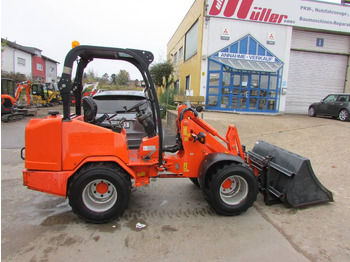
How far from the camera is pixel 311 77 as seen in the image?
17.1m

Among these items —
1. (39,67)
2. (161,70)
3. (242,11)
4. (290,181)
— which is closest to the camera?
(290,181)

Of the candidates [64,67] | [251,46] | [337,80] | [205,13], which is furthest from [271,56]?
[64,67]

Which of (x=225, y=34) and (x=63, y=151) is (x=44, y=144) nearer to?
(x=63, y=151)

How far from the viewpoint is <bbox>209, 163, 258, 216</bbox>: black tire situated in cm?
343

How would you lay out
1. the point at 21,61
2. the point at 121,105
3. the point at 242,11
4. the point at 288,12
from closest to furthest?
the point at 121,105
the point at 242,11
the point at 288,12
the point at 21,61

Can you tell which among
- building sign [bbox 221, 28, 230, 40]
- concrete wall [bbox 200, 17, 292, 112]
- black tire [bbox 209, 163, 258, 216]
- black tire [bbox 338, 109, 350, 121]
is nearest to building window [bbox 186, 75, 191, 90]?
concrete wall [bbox 200, 17, 292, 112]

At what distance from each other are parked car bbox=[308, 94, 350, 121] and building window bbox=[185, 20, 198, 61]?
8.42m

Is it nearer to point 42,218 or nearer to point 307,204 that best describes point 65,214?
point 42,218

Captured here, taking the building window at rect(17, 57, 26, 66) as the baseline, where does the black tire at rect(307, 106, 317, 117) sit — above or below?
below

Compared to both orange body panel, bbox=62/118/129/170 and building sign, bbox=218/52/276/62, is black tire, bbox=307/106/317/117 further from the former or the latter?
orange body panel, bbox=62/118/129/170

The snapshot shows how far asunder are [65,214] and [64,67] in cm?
215

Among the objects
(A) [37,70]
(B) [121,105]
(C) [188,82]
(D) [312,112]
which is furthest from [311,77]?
(A) [37,70]

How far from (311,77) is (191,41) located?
914 cm

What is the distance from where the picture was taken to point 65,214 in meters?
3.54
